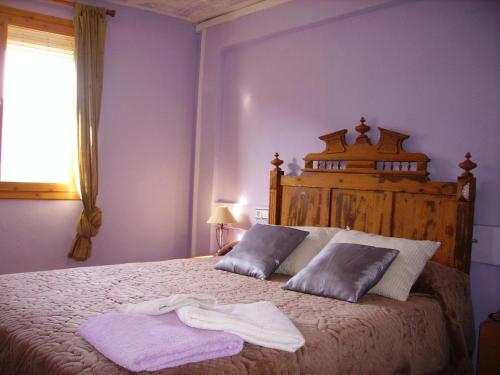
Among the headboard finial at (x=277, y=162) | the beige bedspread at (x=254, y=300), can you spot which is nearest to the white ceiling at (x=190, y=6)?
the headboard finial at (x=277, y=162)

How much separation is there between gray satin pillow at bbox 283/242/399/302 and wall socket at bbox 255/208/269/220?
133 centimetres

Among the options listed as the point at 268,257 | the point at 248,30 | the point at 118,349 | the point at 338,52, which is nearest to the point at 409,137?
the point at 338,52

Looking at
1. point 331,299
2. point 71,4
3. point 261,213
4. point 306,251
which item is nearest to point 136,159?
point 261,213

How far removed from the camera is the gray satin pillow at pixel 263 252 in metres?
2.89

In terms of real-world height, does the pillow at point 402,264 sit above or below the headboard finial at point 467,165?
below

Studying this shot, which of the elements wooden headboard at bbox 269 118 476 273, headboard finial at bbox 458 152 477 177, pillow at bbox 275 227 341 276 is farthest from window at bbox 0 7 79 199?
headboard finial at bbox 458 152 477 177

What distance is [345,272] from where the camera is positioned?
8.13 feet

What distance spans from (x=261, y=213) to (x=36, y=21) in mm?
2387

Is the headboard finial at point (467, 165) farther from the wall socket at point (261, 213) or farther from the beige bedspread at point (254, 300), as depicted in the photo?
the wall socket at point (261, 213)

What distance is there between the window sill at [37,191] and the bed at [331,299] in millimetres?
1372

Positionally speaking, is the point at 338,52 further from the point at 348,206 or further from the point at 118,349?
the point at 118,349

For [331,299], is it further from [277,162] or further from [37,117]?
[37,117]

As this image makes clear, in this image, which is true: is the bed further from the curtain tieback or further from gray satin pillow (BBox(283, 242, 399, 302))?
the curtain tieback

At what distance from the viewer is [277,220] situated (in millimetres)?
3797
